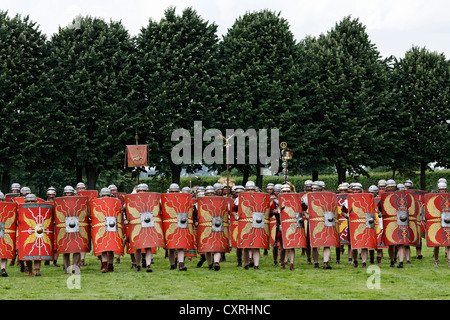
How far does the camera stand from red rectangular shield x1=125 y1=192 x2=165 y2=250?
17.6 meters

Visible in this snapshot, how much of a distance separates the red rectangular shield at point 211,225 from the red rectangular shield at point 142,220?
3.95 ft

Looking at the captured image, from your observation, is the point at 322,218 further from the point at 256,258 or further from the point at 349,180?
the point at 349,180

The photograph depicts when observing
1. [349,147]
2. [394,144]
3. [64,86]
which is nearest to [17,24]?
[64,86]

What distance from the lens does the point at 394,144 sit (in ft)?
142

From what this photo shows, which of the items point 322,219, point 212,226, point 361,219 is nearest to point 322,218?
point 322,219

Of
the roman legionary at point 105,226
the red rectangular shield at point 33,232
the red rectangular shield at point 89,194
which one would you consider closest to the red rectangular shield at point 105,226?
the roman legionary at point 105,226

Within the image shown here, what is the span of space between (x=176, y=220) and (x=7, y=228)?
14.1ft

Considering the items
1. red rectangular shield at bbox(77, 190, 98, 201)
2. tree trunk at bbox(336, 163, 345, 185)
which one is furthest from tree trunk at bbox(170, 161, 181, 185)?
red rectangular shield at bbox(77, 190, 98, 201)

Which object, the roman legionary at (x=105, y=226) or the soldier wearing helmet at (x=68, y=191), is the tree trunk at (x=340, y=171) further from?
the roman legionary at (x=105, y=226)

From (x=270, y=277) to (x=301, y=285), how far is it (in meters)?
1.70

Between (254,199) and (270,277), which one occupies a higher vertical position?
(254,199)

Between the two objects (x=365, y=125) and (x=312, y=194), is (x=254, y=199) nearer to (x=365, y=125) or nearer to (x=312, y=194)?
(x=312, y=194)

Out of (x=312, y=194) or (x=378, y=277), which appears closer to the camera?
(x=378, y=277)

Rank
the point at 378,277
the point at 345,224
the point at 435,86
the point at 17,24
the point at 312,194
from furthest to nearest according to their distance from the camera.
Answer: the point at 435,86 → the point at 17,24 → the point at 345,224 → the point at 312,194 → the point at 378,277
